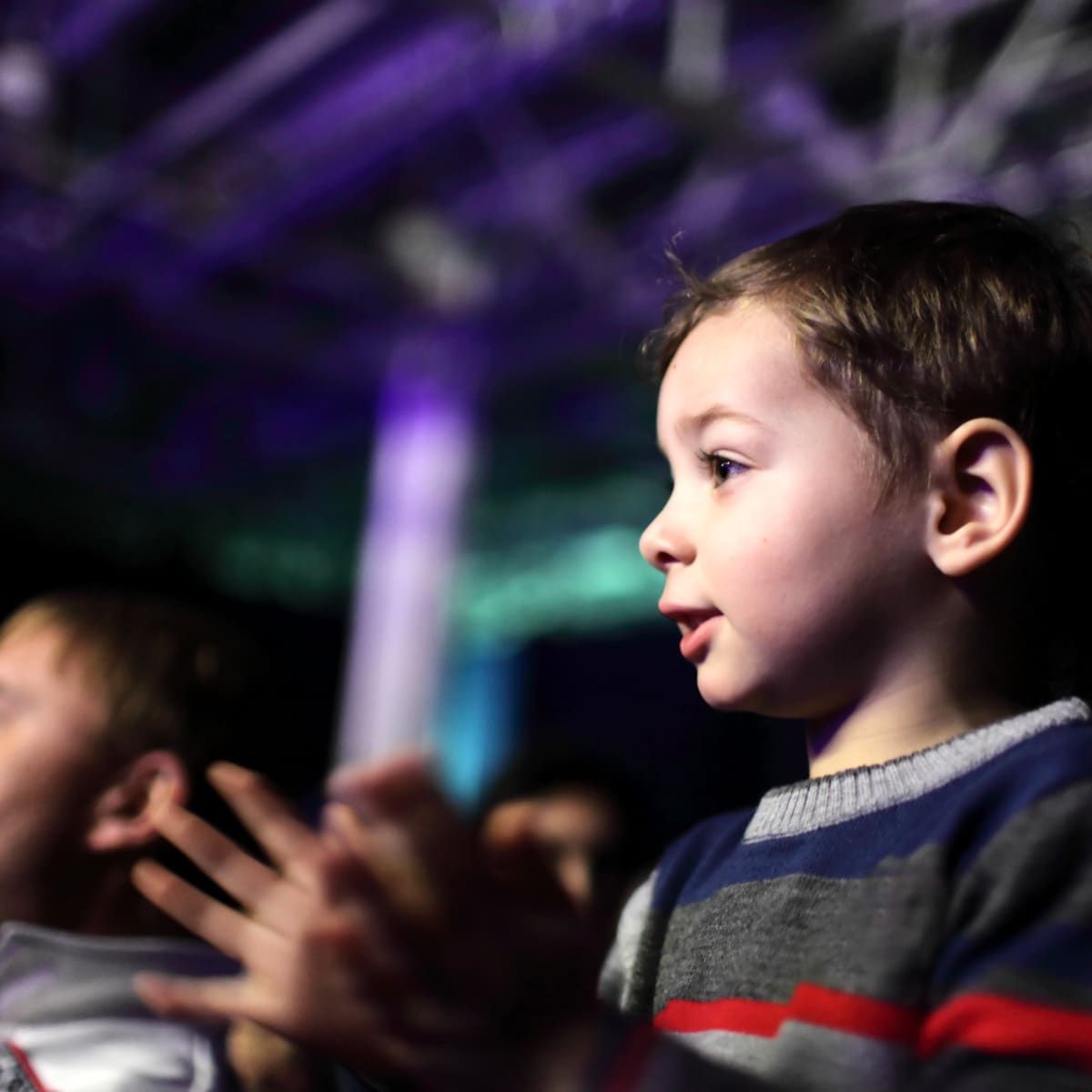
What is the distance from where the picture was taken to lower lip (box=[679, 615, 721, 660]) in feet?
2.38

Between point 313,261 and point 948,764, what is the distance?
3.52 metres

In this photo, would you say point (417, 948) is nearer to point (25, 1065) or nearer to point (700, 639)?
point (700, 639)

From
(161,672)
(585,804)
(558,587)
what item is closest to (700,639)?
(161,672)

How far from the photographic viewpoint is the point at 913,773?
0.66 meters

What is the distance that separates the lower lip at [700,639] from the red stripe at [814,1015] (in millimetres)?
190

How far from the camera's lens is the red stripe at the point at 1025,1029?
48 centimetres

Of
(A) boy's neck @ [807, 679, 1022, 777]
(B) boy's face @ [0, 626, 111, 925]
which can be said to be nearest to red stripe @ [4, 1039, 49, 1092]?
(B) boy's face @ [0, 626, 111, 925]

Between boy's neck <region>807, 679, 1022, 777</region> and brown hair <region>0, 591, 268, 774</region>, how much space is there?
0.56 meters

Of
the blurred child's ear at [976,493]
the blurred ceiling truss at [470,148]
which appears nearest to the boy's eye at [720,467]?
the blurred child's ear at [976,493]

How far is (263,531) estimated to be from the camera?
5.96m

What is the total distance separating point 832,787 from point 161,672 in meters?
0.60

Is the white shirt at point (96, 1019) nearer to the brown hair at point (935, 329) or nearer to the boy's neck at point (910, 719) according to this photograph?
the boy's neck at point (910, 719)

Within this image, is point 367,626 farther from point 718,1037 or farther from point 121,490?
point 718,1037

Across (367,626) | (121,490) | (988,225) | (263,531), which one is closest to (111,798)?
(988,225)
